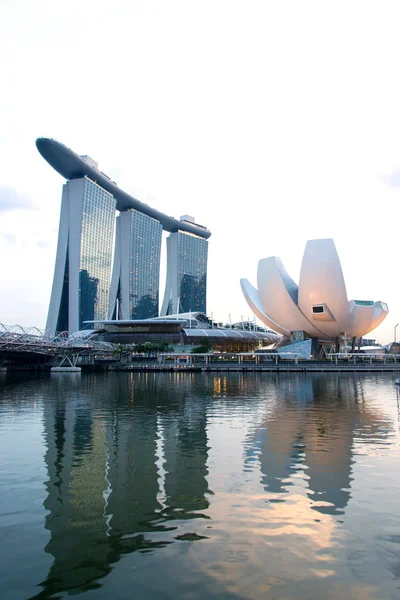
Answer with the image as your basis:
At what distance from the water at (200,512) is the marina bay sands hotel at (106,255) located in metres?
90.5

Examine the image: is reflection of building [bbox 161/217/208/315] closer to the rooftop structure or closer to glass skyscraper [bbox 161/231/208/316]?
glass skyscraper [bbox 161/231/208/316]

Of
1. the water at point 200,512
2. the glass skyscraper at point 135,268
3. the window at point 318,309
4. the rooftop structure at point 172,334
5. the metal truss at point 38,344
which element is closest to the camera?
the water at point 200,512

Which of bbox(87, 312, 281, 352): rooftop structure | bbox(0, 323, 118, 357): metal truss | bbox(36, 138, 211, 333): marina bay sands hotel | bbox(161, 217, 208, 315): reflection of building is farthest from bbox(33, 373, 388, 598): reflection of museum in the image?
bbox(161, 217, 208, 315): reflection of building

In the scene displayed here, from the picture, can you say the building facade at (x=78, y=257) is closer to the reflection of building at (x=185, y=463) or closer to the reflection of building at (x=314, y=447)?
the reflection of building at (x=314, y=447)

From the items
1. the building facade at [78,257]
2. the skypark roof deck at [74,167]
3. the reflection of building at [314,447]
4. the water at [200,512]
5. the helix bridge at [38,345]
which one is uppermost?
the skypark roof deck at [74,167]

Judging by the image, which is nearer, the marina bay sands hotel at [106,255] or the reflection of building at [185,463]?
the reflection of building at [185,463]

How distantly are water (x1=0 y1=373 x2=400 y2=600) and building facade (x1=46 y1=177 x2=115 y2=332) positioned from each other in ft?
295

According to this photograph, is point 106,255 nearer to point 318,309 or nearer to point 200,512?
point 318,309

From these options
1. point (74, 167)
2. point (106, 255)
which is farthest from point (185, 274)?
point (74, 167)

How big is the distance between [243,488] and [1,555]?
15.2 feet

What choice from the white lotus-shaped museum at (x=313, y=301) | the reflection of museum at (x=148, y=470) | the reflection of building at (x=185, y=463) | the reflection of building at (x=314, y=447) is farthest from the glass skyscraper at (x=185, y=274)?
the reflection of building at (x=185, y=463)

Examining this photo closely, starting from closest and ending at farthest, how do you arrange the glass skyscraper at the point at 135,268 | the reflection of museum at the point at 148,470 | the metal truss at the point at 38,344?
the reflection of museum at the point at 148,470 → the metal truss at the point at 38,344 → the glass skyscraper at the point at 135,268

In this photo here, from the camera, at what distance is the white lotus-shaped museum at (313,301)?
63.2m

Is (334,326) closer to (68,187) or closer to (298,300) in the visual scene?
(298,300)
